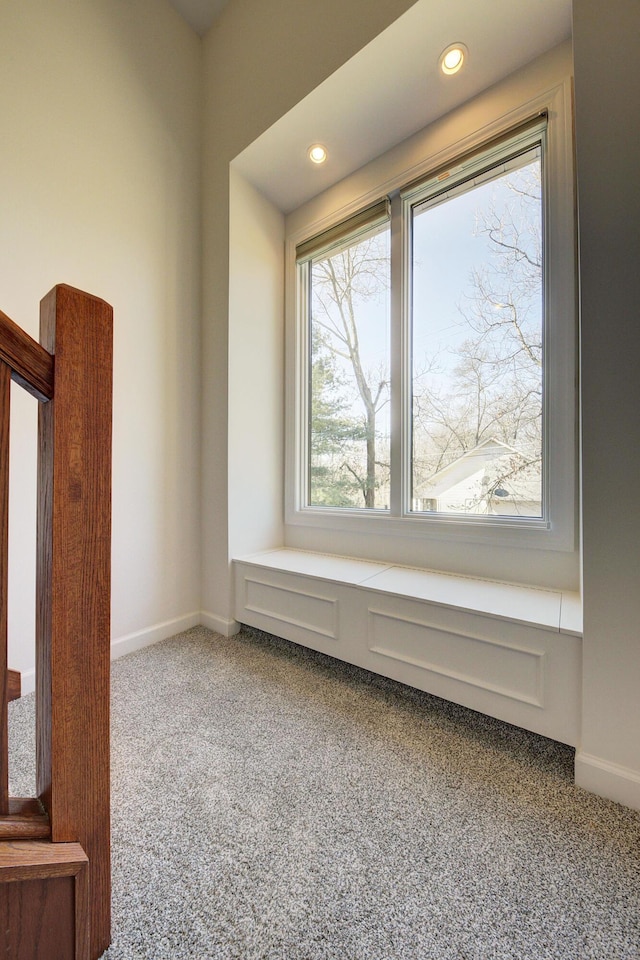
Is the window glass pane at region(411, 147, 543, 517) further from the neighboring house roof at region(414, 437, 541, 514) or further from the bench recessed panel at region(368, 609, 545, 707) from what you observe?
the bench recessed panel at region(368, 609, 545, 707)

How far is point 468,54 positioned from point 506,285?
974 mm

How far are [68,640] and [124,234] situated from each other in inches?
85.6

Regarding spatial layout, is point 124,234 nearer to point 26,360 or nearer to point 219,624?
point 26,360

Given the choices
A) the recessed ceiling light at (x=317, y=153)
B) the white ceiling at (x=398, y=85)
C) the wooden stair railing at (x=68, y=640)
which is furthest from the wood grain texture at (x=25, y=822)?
the recessed ceiling light at (x=317, y=153)

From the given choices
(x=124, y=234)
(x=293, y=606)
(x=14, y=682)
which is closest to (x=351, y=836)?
(x=293, y=606)

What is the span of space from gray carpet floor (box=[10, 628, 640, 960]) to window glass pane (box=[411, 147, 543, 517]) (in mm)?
1016

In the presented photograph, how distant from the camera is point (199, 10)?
7.57 feet

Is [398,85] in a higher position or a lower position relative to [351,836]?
higher

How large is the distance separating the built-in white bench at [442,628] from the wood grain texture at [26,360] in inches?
54.3

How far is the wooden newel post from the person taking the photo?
66 centimetres

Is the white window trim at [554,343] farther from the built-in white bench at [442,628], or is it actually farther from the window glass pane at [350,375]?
the window glass pane at [350,375]

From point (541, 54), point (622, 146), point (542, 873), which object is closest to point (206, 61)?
point (541, 54)

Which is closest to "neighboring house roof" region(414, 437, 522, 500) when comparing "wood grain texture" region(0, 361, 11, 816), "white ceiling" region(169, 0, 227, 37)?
"wood grain texture" region(0, 361, 11, 816)

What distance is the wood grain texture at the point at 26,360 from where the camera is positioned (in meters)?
0.60
